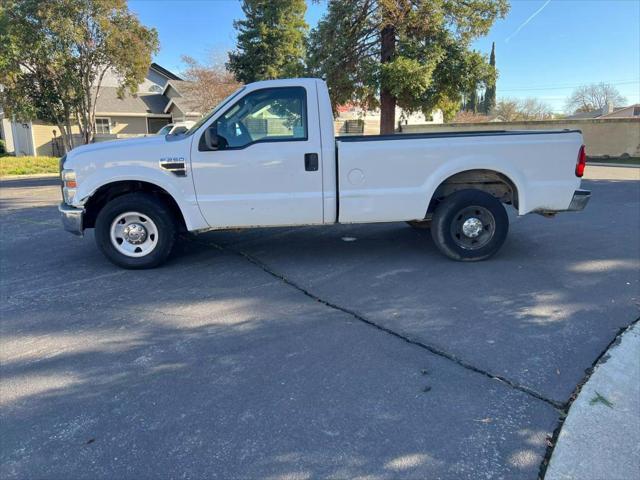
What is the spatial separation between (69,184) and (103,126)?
3340cm

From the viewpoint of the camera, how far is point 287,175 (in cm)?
551

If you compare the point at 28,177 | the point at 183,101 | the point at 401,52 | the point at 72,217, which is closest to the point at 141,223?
the point at 72,217

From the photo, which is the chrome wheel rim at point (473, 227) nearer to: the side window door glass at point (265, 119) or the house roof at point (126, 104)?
the side window door glass at point (265, 119)

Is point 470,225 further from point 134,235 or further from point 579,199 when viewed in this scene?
point 134,235

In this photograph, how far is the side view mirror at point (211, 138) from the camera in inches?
209

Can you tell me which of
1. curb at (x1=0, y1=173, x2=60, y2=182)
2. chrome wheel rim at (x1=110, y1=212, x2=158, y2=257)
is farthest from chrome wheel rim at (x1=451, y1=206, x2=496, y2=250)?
curb at (x1=0, y1=173, x2=60, y2=182)

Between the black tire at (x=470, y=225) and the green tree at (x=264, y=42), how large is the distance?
90.7ft

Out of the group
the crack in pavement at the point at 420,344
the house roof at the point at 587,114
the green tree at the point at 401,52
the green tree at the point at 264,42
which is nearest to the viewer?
the crack in pavement at the point at 420,344

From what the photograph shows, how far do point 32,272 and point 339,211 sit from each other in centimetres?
381

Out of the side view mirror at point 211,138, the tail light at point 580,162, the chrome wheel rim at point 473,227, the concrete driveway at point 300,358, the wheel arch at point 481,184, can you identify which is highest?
the side view mirror at point 211,138

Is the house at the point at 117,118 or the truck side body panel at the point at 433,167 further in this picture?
the house at the point at 117,118

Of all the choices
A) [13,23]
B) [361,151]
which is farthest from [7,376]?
[13,23]

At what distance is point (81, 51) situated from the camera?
21672 mm

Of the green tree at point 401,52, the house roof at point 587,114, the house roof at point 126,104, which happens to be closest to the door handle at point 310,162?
the green tree at point 401,52
